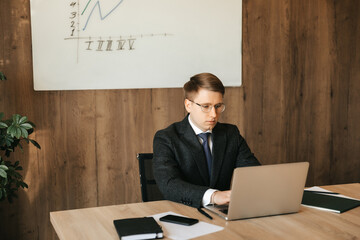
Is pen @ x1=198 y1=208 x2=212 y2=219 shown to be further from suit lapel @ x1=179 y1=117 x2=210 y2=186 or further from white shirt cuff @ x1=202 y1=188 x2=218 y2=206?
suit lapel @ x1=179 y1=117 x2=210 y2=186

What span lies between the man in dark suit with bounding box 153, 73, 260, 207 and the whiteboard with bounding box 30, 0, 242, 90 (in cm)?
95

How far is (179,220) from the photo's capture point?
4.93 ft

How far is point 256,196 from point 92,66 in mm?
1711

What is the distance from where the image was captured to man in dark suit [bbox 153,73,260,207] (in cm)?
196

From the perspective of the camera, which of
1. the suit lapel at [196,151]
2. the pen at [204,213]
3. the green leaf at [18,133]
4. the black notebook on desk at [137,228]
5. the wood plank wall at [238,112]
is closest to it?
the black notebook on desk at [137,228]

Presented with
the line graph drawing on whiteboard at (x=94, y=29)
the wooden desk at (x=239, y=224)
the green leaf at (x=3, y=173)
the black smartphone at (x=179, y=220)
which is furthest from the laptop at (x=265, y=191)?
the line graph drawing on whiteboard at (x=94, y=29)

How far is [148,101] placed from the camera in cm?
296

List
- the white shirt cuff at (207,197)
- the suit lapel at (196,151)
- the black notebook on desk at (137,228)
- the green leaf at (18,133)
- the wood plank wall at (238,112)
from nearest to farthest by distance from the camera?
the black notebook on desk at (137,228)
the white shirt cuff at (207,197)
the suit lapel at (196,151)
the green leaf at (18,133)
the wood plank wall at (238,112)

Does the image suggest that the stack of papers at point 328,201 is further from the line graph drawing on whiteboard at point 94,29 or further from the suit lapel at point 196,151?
the line graph drawing on whiteboard at point 94,29

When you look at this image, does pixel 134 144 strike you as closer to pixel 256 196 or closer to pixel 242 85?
pixel 242 85

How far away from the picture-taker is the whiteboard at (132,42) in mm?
2678

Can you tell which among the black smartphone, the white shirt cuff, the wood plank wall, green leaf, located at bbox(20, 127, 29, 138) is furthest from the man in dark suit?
the wood plank wall

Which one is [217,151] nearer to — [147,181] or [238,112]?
[147,181]

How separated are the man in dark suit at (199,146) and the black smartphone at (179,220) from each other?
A: 1.02 feet
